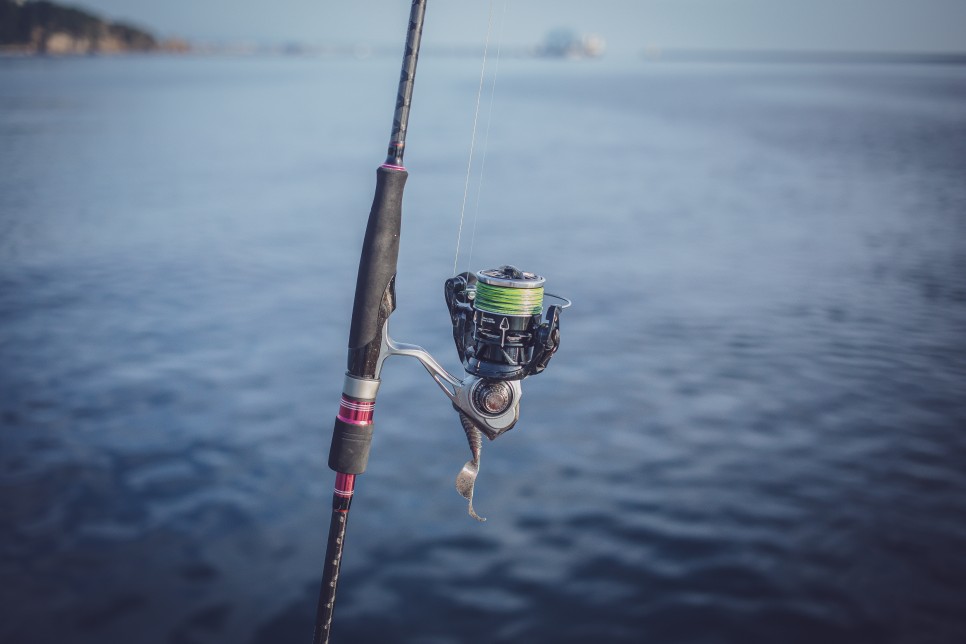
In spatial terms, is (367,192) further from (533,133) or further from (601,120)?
(601,120)

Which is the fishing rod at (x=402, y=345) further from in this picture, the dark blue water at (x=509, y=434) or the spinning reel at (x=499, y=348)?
the dark blue water at (x=509, y=434)

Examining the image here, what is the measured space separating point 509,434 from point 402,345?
459 cm

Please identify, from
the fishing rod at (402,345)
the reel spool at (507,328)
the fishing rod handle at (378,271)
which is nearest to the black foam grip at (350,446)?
the fishing rod at (402,345)

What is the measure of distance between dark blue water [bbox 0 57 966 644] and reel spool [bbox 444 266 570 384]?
2.56 m

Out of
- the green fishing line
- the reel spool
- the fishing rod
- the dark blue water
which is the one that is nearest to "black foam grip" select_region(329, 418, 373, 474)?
the fishing rod

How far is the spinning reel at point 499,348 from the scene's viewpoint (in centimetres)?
288

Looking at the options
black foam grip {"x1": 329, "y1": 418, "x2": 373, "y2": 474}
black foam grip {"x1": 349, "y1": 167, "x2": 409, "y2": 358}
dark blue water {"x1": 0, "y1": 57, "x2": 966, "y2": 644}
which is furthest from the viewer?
dark blue water {"x1": 0, "y1": 57, "x2": 966, "y2": 644}

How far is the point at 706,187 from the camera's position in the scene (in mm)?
22328

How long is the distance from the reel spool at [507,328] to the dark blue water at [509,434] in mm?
2561

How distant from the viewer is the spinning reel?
9.44 ft

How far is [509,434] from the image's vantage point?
7.41 metres

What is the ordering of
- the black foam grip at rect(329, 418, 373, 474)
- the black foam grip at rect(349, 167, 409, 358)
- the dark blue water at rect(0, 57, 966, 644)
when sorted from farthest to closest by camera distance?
the dark blue water at rect(0, 57, 966, 644) < the black foam grip at rect(329, 418, 373, 474) < the black foam grip at rect(349, 167, 409, 358)

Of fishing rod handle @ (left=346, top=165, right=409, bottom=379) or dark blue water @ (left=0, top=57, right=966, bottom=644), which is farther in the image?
dark blue water @ (left=0, top=57, right=966, bottom=644)

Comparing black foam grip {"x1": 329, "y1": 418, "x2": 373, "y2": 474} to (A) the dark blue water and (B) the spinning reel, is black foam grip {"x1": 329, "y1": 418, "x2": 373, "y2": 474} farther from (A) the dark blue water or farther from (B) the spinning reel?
(A) the dark blue water
